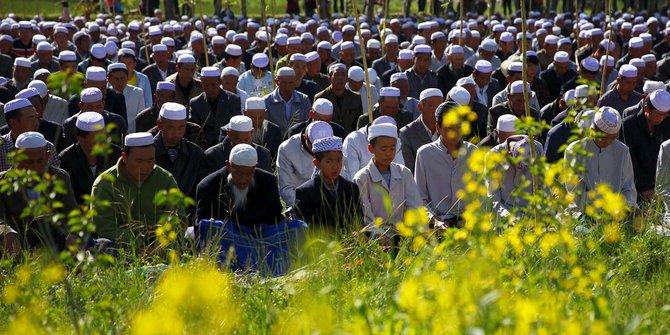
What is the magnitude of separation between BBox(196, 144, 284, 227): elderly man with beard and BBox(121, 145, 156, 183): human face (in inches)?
16.4

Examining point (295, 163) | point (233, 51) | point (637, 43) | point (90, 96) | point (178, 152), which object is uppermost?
point (90, 96)

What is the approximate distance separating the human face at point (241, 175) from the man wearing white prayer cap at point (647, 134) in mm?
3600

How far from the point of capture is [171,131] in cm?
884

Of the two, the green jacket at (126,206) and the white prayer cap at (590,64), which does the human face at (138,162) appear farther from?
the white prayer cap at (590,64)

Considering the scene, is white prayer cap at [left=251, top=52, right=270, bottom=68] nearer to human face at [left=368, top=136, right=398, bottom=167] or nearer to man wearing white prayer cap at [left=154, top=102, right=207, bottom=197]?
man wearing white prayer cap at [left=154, top=102, right=207, bottom=197]

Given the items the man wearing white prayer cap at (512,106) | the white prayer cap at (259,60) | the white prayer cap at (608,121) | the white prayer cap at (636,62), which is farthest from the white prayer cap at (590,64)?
the white prayer cap at (608,121)

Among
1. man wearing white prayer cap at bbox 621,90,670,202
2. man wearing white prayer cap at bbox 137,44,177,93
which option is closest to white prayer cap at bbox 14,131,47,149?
man wearing white prayer cap at bbox 621,90,670,202

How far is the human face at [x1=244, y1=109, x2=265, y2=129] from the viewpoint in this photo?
981 cm

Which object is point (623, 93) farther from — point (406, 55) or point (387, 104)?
point (406, 55)

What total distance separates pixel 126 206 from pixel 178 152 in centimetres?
145

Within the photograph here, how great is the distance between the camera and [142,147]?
751cm

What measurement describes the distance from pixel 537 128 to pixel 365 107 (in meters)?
6.95

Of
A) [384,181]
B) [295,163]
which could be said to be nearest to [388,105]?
[295,163]

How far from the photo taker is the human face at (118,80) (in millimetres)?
11953
